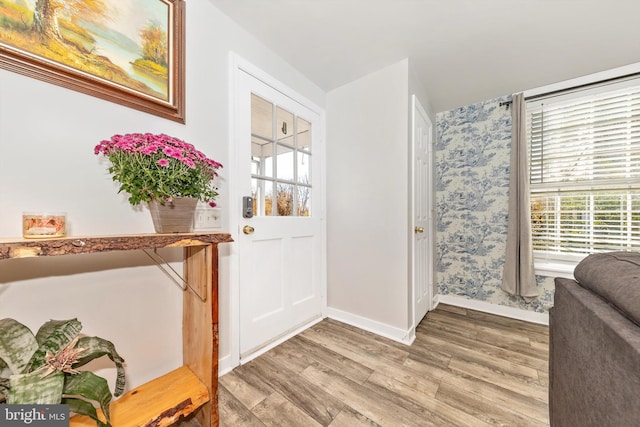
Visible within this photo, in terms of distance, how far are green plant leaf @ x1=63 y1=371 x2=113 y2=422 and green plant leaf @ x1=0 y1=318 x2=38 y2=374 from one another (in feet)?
0.40

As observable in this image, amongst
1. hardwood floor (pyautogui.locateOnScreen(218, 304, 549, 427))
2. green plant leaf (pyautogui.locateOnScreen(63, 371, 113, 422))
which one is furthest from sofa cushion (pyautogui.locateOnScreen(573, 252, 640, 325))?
green plant leaf (pyautogui.locateOnScreen(63, 371, 113, 422))

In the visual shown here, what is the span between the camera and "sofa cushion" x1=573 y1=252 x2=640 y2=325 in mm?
599

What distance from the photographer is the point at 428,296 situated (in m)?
2.44

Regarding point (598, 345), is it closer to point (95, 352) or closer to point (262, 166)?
point (95, 352)

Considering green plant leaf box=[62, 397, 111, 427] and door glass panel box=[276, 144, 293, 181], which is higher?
door glass panel box=[276, 144, 293, 181]

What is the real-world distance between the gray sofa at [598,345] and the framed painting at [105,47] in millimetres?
1795

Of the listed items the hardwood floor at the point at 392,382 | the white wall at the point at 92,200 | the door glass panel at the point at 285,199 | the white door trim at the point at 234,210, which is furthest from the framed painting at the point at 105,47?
the hardwood floor at the point at 392,382

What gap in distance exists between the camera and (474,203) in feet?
8.37

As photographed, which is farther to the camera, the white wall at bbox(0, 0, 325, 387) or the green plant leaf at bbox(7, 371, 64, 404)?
the white wall at bbox(0, 0, 325, 387)

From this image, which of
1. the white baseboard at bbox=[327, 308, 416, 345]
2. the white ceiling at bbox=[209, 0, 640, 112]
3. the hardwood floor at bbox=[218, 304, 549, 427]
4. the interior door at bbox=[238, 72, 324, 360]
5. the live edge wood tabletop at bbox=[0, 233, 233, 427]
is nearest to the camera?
the live edge wood tabletop at bbox=[0, 233, 233, 427]

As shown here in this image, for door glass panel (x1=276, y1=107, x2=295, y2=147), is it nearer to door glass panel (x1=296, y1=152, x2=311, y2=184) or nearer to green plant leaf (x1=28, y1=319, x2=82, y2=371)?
door glass panel (x1=296, y1=152, x2=311, y2=184)

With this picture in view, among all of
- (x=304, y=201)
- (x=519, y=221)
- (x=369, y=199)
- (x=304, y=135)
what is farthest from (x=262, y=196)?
(x=519, y=221)

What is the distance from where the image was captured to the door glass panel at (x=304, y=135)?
2060mm

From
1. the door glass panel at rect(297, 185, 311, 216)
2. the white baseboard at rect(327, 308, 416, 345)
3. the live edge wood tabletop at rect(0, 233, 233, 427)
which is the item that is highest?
the door glass panel at rect(297, 185, 311, 216)
